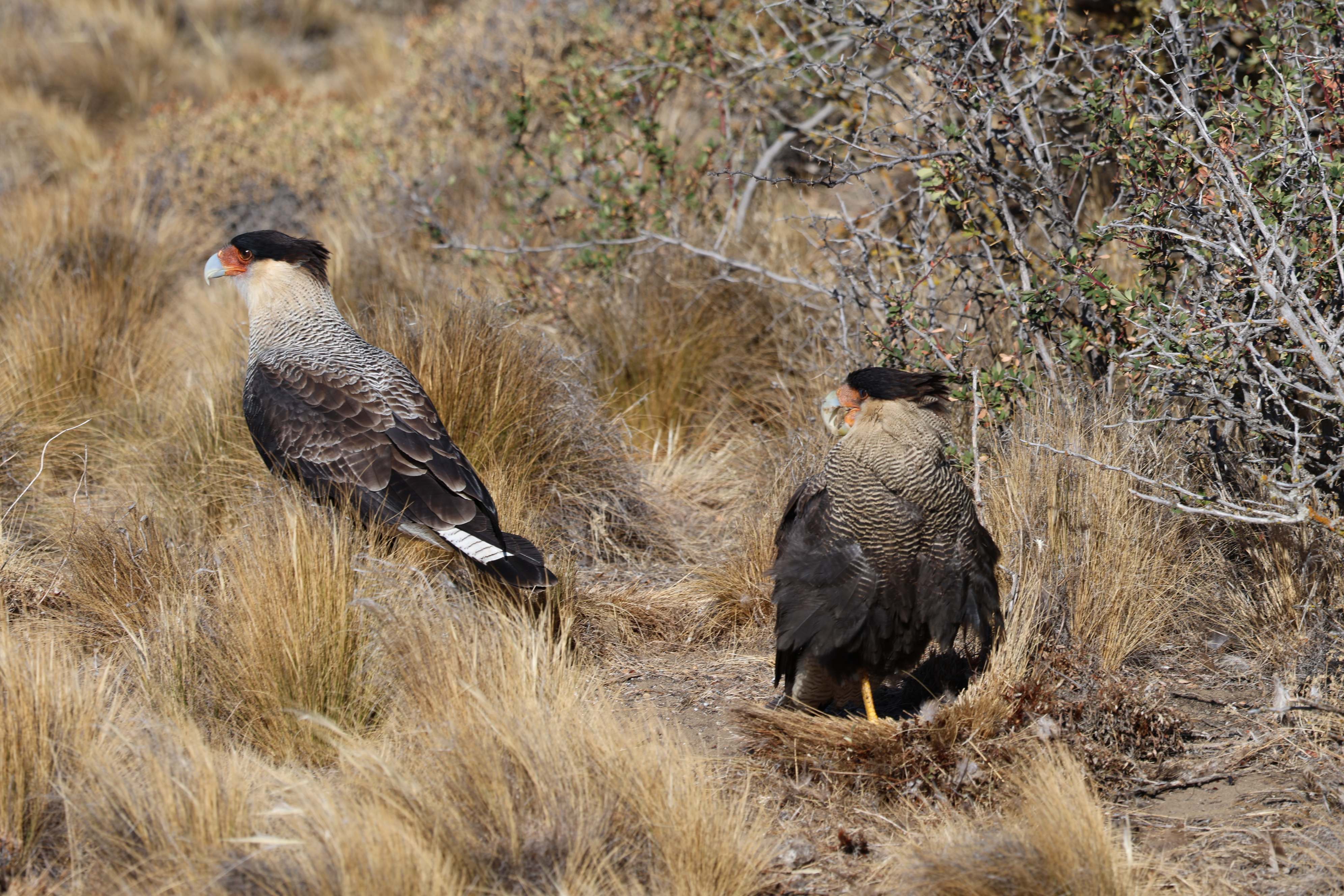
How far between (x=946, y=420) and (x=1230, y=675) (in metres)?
1.32

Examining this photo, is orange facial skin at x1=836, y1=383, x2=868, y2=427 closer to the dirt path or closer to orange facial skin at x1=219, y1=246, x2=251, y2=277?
the dirt path

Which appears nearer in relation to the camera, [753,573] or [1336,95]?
[1336,95]

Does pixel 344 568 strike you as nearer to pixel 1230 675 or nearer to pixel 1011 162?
pixel 1230 675

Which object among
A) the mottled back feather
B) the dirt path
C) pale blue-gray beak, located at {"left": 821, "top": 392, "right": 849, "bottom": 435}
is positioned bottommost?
the dirt path

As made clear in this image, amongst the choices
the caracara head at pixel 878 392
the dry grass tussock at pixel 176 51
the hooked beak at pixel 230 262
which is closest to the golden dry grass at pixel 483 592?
the hooked beak at pixel 230 262

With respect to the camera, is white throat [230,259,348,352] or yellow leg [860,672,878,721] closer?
yellow leg [860,672,878,721]

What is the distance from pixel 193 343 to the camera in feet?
21.8

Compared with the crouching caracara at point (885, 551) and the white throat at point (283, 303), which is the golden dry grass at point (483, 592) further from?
the white throat at point (283, 303)

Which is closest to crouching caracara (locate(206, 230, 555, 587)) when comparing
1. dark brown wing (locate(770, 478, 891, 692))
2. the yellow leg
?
dark brown wing (locate(770, 478, 891, 692))

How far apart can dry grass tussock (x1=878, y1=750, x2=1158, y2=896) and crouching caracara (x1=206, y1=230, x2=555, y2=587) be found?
1.65 meters

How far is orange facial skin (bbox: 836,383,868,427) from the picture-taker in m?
3.54

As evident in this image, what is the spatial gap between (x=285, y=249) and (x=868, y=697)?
117 inches

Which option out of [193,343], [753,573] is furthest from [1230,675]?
[193,343]

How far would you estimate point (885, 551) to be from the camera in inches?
139
